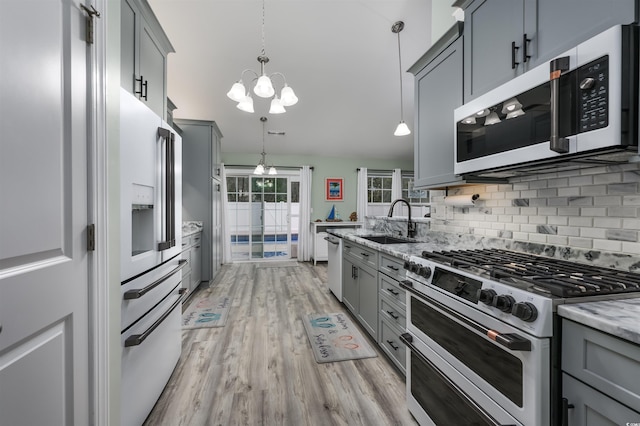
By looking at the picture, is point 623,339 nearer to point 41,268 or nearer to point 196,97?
point 41,268

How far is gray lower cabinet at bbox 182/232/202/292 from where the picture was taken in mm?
3443

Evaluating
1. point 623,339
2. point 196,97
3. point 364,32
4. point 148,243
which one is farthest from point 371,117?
point 623,339

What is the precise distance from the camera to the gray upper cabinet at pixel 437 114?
6.11 feet

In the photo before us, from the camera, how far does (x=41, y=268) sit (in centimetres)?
82

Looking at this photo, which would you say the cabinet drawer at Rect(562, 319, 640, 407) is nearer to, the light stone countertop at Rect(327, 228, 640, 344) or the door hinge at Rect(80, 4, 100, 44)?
the light stone countertop at Rect(327, 228, 640, 344)

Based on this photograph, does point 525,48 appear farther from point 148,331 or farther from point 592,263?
point 148,331

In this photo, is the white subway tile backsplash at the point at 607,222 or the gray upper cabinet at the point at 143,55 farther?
the gray upper cabinet at the point at 143,55

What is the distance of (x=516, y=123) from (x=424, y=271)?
2.71ft

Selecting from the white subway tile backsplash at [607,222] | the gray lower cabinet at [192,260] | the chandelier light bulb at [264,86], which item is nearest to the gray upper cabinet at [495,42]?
the white subway tile backsplash at [607,222]

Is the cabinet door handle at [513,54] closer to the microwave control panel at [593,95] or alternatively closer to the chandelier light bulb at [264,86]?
the microwave control panel at [593,95]

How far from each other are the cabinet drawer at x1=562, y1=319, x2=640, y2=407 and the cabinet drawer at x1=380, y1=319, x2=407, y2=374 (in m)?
1.19

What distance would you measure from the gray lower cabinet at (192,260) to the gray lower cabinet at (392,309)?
2282 mm

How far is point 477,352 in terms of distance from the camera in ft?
3.63

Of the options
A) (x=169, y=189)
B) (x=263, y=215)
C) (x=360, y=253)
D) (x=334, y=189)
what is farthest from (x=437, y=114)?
(x=263, y=215)
